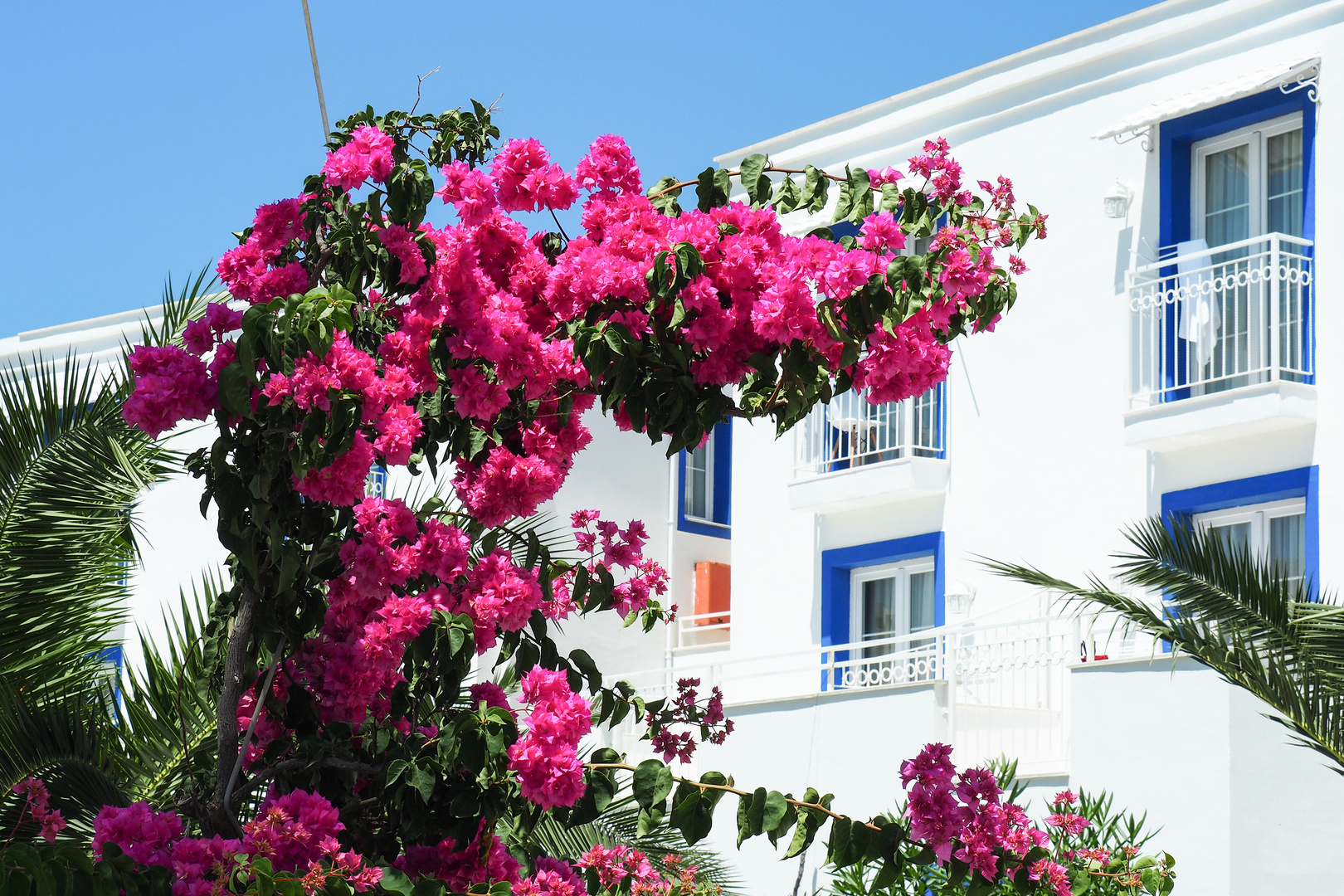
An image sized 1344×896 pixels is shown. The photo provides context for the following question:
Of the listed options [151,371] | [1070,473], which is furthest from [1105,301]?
[151,371]

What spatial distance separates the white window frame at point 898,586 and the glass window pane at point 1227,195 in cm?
357

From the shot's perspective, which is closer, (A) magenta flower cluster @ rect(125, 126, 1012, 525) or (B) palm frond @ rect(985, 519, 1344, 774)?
(A) magenta flower cluster @ rect(125, 126, 1012, 525)

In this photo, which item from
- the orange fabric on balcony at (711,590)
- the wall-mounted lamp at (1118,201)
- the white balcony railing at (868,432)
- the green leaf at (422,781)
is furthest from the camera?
the orange fabric on balcony at (711,590)

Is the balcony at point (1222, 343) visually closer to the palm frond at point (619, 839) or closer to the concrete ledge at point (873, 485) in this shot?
the concrete ledge at point (873, 485)

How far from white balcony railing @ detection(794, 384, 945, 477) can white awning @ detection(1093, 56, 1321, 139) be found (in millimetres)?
2786

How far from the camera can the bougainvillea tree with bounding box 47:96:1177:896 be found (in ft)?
14.1

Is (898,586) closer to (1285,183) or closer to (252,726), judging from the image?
(1285,183)

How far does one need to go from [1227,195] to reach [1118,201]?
812 mm

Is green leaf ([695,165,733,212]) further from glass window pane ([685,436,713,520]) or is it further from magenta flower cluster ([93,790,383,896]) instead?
glass window pane ([685,436,713,520])

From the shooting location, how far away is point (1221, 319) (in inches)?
476

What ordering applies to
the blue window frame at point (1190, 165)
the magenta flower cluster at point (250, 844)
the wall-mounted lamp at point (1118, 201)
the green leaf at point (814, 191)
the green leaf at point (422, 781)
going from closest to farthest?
1. the magenta flower cluster at point (250, 844)
2. the green leaf at point (422, 781)
3. the green leaf at point (814, 191)
4. the blue window frame at point (1190, 165)
5. the wall-mounted lamp at point (1118, 201)

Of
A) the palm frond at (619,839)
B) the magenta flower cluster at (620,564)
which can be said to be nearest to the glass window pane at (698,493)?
the palm frond at (619,839)

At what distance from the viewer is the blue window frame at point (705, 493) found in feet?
61.1

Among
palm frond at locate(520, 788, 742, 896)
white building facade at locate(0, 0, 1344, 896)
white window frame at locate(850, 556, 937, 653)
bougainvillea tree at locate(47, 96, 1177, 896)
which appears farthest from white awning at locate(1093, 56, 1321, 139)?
bougainvillea tree at locate(47, 96, 1177, 896)
